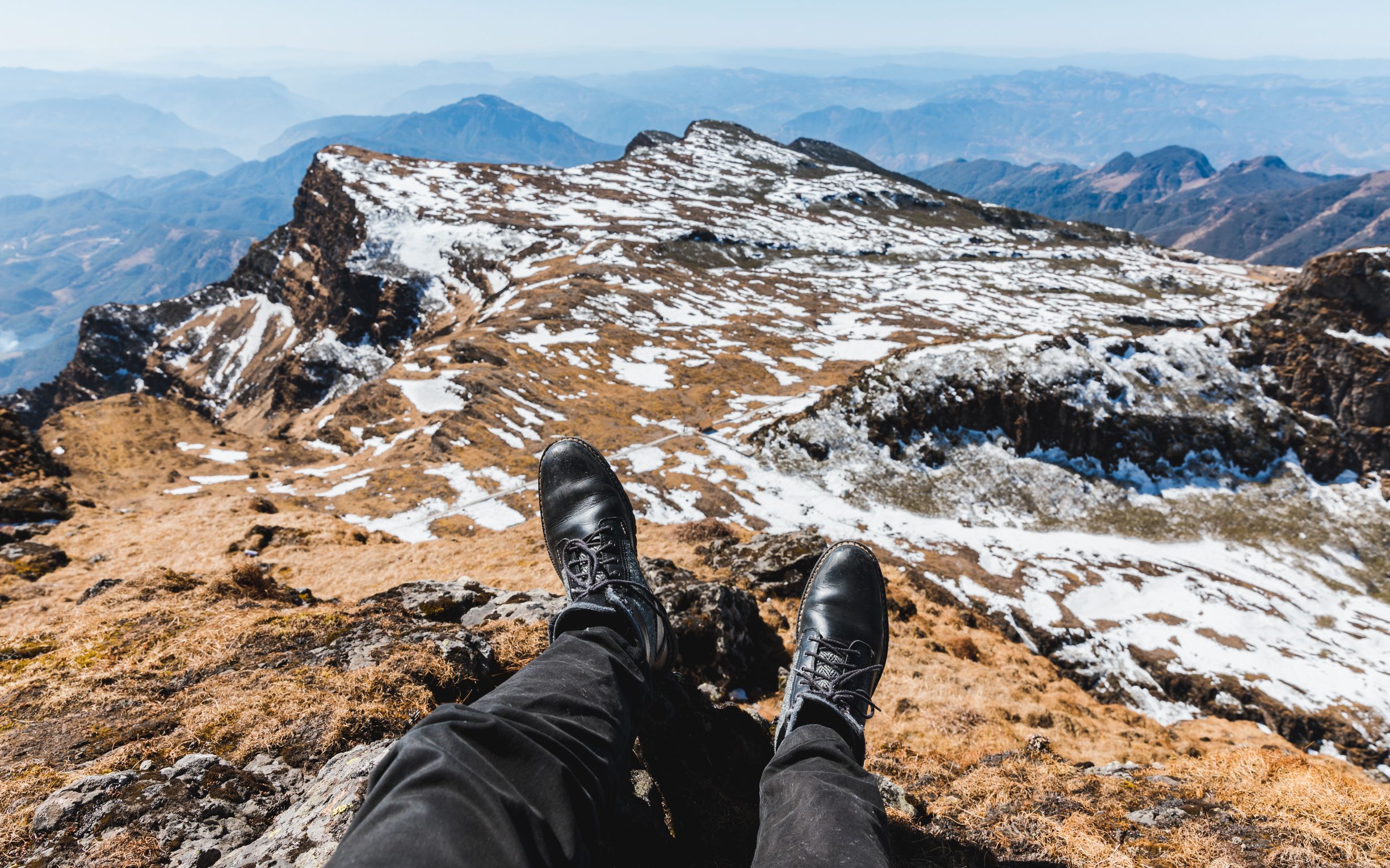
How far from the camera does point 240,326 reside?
338ft

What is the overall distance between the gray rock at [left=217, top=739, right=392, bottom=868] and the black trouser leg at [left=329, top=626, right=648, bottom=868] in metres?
0.74

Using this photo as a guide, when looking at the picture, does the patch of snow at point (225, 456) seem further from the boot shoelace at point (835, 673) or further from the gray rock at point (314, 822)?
the boot shoelace at point (835, 673)

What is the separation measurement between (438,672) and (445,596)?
3.38m

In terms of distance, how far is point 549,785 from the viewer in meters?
3.25

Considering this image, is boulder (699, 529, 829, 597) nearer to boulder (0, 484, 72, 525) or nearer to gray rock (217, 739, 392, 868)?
gray rock (217, 739, 392, 868)

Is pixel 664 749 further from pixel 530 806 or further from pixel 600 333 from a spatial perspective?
pixel 600 333

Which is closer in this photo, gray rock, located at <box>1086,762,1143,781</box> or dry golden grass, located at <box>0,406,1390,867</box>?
dry golden grass, located at <box>0,406,1390,867</box>

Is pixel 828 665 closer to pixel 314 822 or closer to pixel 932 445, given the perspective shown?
pixel 314 822

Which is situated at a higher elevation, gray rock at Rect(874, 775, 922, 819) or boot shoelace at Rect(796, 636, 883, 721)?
boot shoelace at Rect(796, 636, 883, 721)

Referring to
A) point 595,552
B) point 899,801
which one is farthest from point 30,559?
point 899,801

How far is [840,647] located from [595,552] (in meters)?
2.96

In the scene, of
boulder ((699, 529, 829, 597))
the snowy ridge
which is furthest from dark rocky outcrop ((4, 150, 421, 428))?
boulder ((699, 529, 829, 597))

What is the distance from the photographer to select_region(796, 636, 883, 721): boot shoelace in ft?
18.5

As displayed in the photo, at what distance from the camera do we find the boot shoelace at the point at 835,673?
5.64 metres
